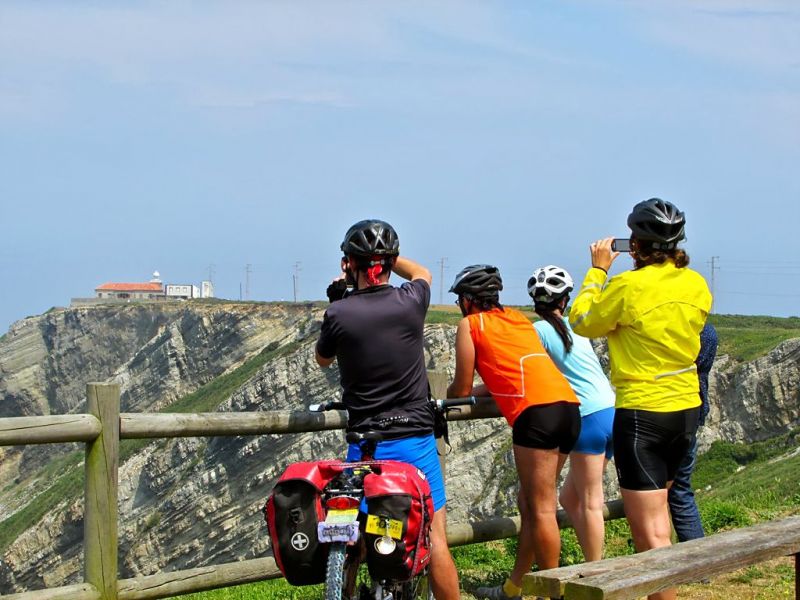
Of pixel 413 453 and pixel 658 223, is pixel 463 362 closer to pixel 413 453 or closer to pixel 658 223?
pixel 413 453

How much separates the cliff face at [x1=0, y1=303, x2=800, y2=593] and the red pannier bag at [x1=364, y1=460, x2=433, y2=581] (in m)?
33.7

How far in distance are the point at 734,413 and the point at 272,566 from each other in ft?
112

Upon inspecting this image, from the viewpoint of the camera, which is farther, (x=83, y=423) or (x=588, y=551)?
(x=588, y=551)

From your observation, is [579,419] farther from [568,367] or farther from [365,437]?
[365,437]

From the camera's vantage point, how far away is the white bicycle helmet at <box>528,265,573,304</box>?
6796 mm

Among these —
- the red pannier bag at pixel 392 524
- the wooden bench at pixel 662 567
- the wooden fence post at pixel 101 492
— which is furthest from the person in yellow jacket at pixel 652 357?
the wooden fence post at pixel 101 492

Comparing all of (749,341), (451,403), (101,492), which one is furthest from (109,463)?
(749,341)

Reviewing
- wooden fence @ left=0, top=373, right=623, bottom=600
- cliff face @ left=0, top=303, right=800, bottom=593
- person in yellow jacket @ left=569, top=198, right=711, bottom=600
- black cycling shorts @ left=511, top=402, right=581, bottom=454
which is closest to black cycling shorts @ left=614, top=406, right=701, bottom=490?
person in yellow jacket @ left=569, top=198, right=711, bottom=600

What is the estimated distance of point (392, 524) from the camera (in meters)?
4.78

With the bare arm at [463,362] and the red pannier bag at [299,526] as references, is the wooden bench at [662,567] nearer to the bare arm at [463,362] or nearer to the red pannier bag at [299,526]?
the red pannier bag at [299,526]

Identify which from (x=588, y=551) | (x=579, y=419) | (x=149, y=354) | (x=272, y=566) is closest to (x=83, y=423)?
(x=272, y=566)

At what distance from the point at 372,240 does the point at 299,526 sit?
146 cm

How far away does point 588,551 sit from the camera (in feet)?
22.7

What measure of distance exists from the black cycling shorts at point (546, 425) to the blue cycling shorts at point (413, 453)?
0.75m
